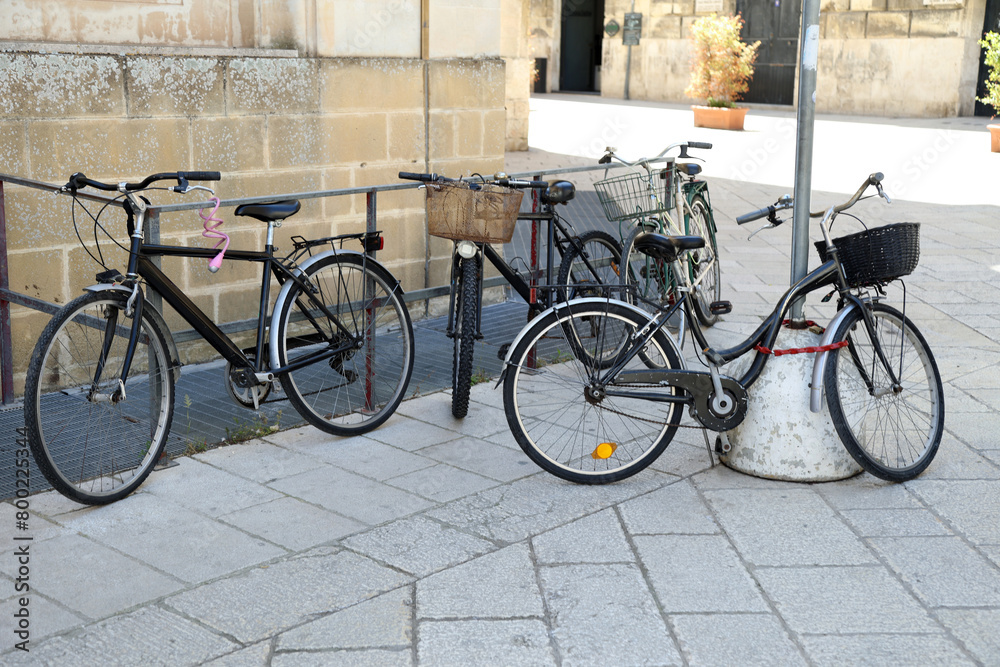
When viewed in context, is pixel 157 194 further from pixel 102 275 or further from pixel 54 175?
pixel 102 275

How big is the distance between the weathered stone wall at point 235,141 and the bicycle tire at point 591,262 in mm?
1437

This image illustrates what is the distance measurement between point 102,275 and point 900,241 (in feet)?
9.36

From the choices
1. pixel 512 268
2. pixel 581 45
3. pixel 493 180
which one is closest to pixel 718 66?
pixel 581 45

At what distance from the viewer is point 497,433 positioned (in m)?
4.84

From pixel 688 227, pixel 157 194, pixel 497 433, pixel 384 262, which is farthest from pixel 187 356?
pixel 688 227

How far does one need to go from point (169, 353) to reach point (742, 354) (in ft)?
7.09

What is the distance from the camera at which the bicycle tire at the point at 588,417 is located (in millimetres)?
4184

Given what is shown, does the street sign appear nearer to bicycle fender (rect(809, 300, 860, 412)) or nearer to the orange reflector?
bicycle fender (rect(809, 300, 860, 412))

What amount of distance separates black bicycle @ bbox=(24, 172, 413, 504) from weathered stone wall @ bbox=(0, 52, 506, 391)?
1.29 feet

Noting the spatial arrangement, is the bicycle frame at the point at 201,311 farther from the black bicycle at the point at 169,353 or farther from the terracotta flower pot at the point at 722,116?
the terracotta flower pot at the point at 722,116

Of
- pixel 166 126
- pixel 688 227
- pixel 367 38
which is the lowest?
pixel 688 227

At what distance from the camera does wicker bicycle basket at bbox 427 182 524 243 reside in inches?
180

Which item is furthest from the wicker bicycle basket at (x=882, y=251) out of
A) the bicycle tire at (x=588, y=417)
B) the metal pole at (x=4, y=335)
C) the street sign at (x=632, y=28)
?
the street sign at (x=632, y=28)

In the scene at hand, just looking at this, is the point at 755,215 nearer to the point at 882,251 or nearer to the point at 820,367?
the point at 882,251
